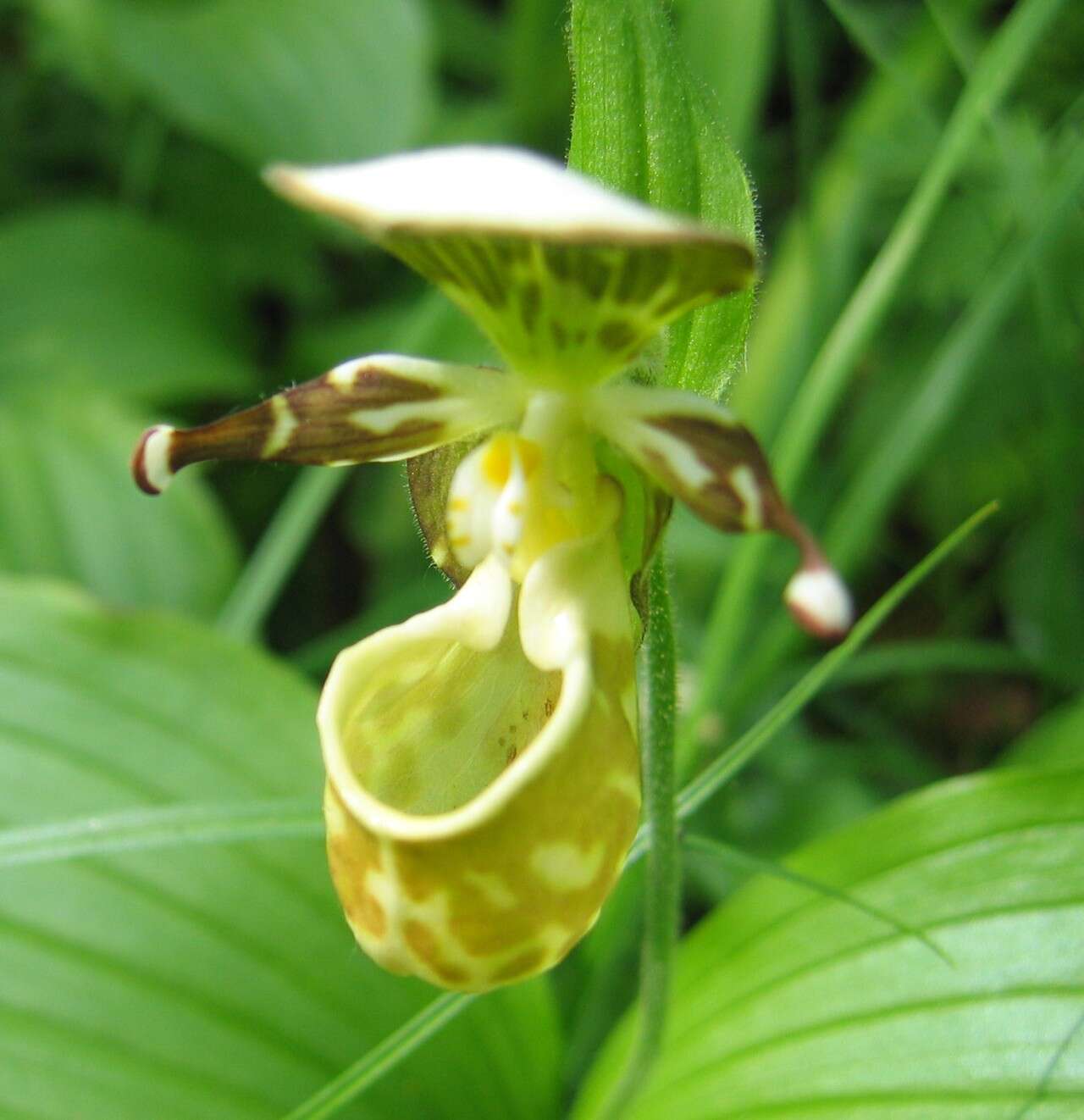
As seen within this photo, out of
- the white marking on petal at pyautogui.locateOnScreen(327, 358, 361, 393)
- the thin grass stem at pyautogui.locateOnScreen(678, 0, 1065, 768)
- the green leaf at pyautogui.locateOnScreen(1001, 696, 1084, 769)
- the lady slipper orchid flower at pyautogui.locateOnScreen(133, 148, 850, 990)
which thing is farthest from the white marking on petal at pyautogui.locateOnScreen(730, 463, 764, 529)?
the green leaf at pyautogui.locateOnScreen(1001, 696, 1084, 769)

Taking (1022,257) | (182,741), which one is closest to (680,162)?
(1022,257)

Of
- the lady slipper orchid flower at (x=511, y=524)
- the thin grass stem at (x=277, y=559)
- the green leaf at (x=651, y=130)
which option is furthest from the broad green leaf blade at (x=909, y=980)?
the thin grass stem at (x=277, y=559)

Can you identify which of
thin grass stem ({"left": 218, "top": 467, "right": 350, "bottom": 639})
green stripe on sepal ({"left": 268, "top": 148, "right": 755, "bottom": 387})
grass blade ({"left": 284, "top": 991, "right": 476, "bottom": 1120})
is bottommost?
thin grass stem ({"left": 218, "top": 467, "right": 350, "bottom": 639})

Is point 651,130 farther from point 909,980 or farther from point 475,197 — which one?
point 909,980

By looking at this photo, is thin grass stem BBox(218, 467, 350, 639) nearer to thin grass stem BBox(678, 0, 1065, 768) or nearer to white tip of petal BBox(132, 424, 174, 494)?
thin grass stem BBox(678, 0, 1065, 768)

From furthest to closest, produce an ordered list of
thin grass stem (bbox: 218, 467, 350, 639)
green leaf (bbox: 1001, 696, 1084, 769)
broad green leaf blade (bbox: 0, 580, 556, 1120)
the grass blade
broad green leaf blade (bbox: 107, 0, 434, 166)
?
broad green leaf blade (bbox: 107, 0, 434, 166), thin grass stem (bbox: 218, 467, 350, 639), green leaf (bbox: 1001, 696, 1084, 769), broad green leaf blade (bbox: 0, 580, 556, 1120), the grass blade

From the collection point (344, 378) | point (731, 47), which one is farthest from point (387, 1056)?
point (731, 47)
